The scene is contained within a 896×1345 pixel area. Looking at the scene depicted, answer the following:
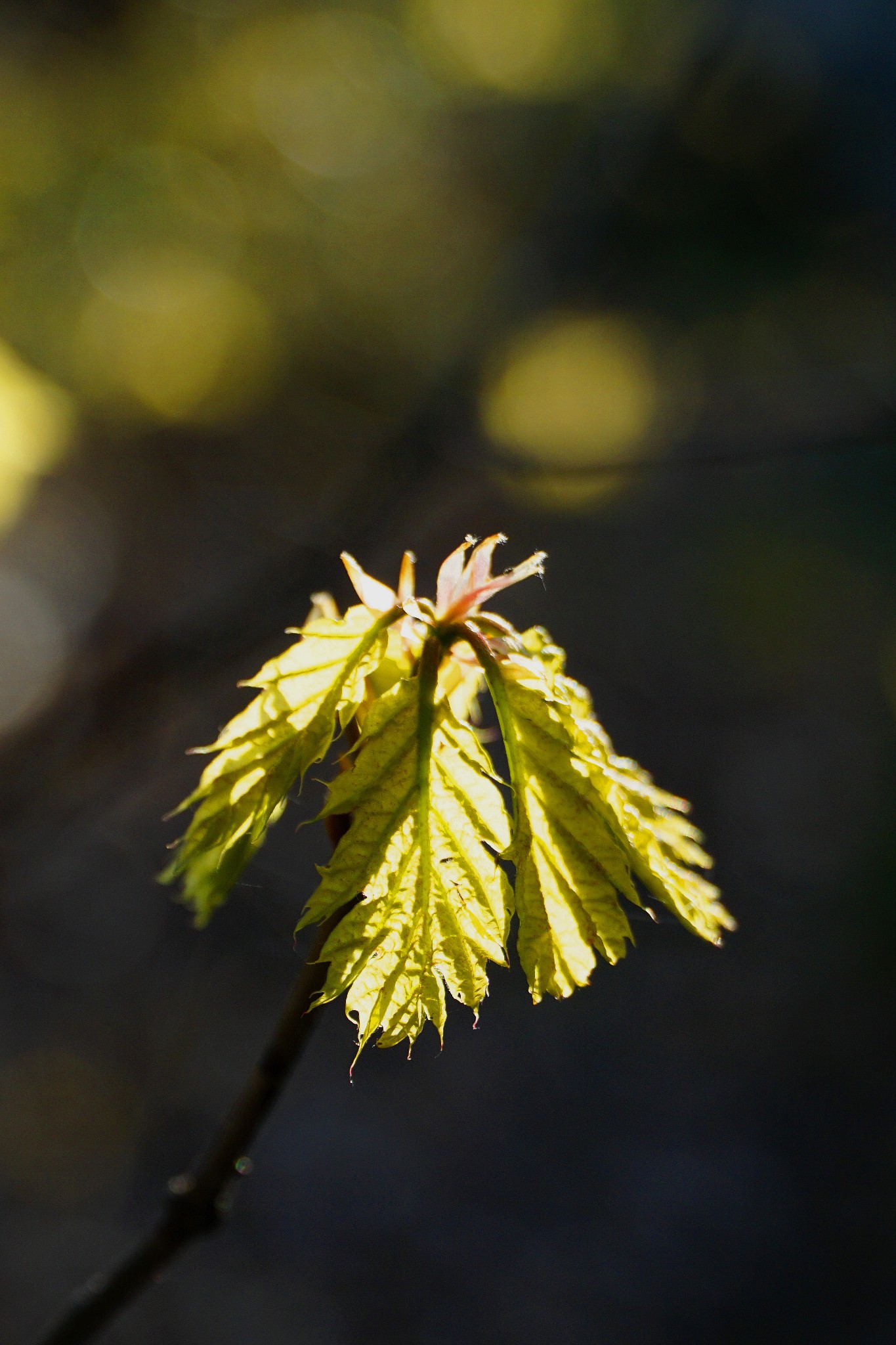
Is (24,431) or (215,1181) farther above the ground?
(24,431)

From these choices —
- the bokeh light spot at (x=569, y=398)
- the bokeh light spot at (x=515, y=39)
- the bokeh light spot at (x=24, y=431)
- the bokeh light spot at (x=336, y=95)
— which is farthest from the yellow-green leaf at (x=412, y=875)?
the bokeh light spot at (x=515, y=39)

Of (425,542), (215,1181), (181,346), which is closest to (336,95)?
(181,346)

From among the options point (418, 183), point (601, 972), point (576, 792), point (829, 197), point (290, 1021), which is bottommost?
point (290, 1021)

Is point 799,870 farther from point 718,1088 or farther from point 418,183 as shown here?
point 418,183

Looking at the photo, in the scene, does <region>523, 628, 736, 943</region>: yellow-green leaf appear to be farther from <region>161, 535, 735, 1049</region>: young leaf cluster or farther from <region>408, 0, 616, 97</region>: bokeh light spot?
<region>408, 0, 616, 97</region>: bokeh light spot

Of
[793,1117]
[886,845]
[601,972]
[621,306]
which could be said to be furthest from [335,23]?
→ [793,1117]

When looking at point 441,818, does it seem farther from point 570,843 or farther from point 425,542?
point 425,542

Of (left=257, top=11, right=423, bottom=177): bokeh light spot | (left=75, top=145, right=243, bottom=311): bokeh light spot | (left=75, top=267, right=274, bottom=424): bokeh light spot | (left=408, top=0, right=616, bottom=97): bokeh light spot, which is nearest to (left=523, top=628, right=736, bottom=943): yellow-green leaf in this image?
(left=75, top=267, right=274, bottom=424): bokeh light spot
